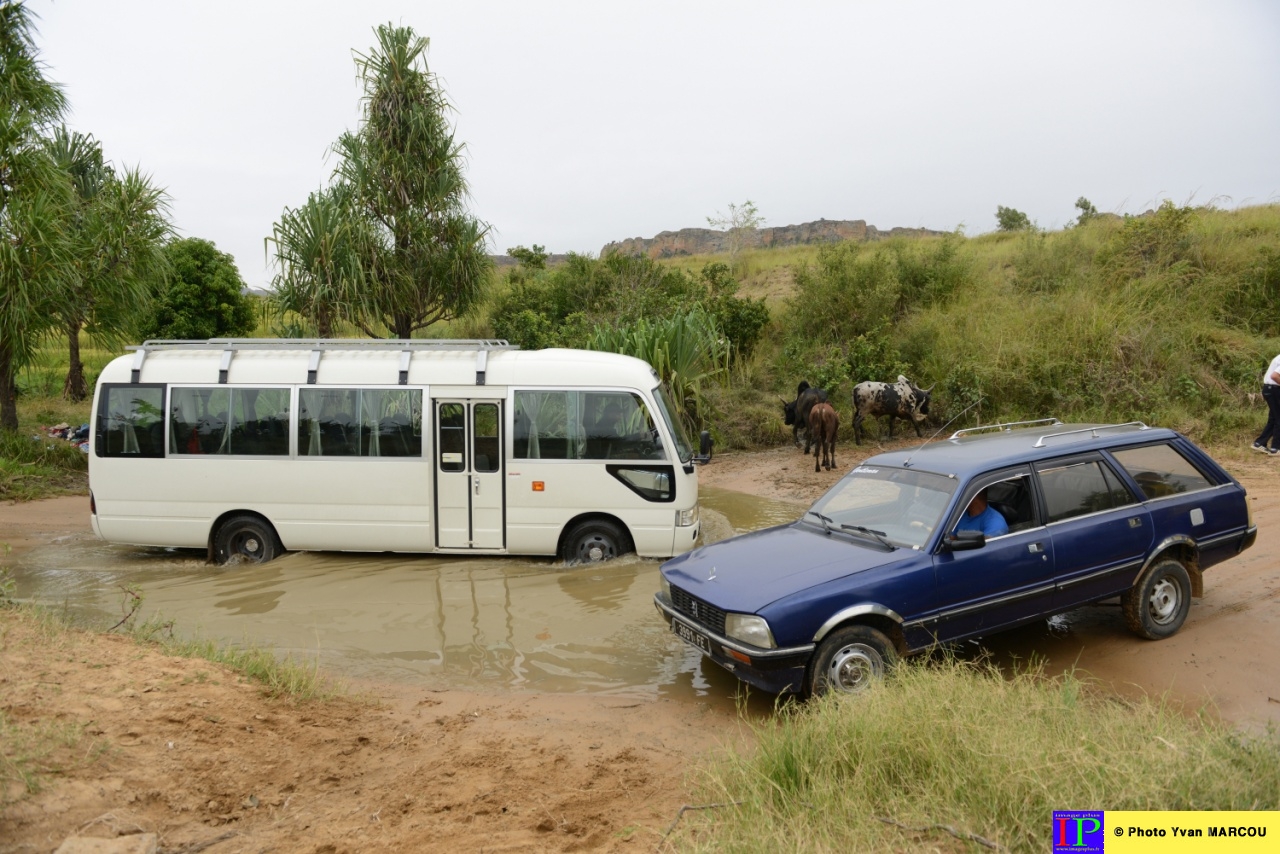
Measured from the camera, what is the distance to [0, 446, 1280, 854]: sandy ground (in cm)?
396

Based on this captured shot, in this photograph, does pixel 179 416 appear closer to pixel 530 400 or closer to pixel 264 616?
pixel 264 616

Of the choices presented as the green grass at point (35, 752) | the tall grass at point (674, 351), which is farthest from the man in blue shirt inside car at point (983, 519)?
the tall grass at point (674, 351)

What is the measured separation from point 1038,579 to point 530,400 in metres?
5.55

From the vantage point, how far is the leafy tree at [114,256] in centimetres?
1578

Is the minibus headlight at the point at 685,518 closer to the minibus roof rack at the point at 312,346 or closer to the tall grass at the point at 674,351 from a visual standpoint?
the minibus roof rack at the point at 312,346

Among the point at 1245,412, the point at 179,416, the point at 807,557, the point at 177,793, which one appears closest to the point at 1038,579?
the point at 807,557

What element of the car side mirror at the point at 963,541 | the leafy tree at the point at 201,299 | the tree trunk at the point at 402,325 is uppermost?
the leafy tree at the point at 201,299

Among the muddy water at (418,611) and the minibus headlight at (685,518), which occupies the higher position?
the minibus headlight at (685,518)

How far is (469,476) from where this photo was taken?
380 inches

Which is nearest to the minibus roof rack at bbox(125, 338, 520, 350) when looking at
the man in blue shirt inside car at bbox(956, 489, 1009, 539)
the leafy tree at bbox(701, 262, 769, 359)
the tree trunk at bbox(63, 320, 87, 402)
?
the man in blue shirt inside car at bbox(956, 489, 1009, 539)

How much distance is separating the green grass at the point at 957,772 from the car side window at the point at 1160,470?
2.74 metres

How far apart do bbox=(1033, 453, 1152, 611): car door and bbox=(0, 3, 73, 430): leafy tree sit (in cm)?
→ 1591

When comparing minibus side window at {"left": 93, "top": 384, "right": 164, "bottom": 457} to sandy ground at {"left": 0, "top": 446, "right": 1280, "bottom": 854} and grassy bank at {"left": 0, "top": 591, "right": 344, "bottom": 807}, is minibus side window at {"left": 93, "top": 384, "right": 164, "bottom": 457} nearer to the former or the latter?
grassy bank at {"left": 0, "top": 591, "right": 344, "bottom": 807}

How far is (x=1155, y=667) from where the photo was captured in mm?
6270
